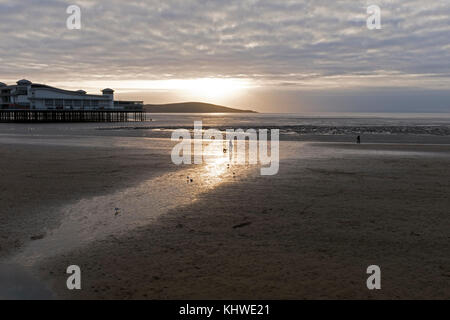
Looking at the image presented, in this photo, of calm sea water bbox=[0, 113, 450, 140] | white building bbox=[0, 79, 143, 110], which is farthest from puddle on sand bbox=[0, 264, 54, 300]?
white building bbox=[0, 79, 143, 110]

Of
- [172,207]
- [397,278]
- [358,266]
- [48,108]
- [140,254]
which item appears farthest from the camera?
[48,108]

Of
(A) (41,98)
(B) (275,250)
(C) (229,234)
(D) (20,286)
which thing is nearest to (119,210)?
(C) (229,234)

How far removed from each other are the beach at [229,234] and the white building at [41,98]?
76.6 meters

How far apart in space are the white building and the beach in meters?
76.6

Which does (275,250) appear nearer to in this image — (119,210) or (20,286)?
(20,286)

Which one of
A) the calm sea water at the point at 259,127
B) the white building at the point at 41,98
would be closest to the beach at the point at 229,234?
the calm sea water at the point at 259,127

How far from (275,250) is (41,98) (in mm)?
87650

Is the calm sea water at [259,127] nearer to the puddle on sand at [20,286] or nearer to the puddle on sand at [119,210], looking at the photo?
the puddle on sand at [119,210]

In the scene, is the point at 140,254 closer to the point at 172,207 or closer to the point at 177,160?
the point at 172,207

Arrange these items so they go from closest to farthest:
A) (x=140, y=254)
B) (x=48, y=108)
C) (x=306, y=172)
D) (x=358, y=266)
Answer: (x=358, y=266)
(x=140, y=254)
(x=306, y=172)
(x=48, y=108)

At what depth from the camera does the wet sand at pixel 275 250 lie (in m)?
5.51
